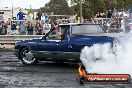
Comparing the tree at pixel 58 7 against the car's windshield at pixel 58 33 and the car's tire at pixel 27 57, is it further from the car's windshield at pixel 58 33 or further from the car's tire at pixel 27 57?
the car's windshield at pixel 58 33

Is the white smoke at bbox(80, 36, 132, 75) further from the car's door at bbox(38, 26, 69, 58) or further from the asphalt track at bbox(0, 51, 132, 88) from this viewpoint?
the car's door at bbox(38, 26, 69, 58)

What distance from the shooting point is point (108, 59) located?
9.06 metres

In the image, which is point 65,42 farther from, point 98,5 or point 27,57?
point 98,5

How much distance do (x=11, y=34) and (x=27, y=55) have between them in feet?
26.4

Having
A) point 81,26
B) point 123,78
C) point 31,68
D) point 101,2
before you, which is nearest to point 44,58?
point 31,68

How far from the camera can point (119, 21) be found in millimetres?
22531

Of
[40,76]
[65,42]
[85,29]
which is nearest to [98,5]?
[85,29]

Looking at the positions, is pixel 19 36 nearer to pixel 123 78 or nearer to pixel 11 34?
pixel 11 34

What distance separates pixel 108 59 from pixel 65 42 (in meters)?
4.47

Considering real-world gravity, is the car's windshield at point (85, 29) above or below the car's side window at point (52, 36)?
above

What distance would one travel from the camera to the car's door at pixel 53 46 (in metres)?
13.5

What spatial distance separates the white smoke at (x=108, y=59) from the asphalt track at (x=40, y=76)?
2.65ft

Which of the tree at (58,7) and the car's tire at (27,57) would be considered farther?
the tree at (58,7)

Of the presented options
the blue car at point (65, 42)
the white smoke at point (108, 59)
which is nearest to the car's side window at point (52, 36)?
the blue car at point (65, 42)
